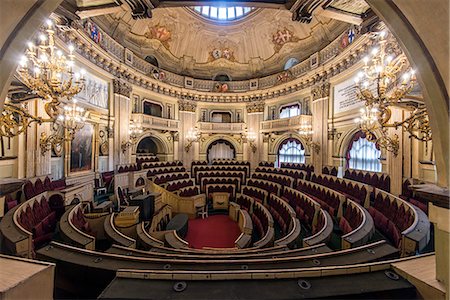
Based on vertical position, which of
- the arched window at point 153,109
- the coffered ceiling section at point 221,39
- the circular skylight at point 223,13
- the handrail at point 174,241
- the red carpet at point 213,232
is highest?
the circular skylight at point 223,13

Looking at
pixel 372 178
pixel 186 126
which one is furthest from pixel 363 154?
pixel 186 126

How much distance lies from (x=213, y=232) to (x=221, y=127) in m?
9.51

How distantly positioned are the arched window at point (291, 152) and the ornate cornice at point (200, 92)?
3.64 metres

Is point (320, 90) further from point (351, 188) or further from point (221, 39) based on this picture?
point (221, 39)

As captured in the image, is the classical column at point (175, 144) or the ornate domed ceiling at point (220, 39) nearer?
the ornate domed ceiling at point (220, 39)

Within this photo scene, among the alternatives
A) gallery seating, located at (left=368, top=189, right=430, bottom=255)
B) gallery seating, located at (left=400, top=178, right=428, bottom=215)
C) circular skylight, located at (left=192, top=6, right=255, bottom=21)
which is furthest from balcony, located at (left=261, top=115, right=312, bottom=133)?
circular skylight, located at (left=192, top=6, right=255, bottom=21)

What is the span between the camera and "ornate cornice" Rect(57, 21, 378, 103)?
8.27 meters

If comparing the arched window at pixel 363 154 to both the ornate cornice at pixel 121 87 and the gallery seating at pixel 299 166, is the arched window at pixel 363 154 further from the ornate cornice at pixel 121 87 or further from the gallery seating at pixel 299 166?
the ornate cornice at pixel 121 87

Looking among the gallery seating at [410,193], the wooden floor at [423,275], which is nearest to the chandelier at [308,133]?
the gallery seating at [410,193]

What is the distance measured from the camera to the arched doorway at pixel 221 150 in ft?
54.2

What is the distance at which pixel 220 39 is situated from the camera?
14688 millimetres

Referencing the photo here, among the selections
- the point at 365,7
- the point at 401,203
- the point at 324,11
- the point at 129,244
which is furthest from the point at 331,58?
the point at 129,244

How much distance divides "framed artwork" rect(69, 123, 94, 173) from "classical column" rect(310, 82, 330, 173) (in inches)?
479

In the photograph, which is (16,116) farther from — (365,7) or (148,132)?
(365,7)
